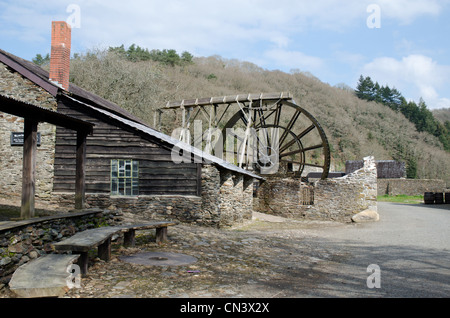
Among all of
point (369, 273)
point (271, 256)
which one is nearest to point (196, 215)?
point (271, 256)

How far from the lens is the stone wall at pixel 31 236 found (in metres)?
5.26

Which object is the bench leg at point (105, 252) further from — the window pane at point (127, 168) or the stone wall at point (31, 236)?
the window pane at point (127, 168)

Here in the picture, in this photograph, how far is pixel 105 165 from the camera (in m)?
12.5

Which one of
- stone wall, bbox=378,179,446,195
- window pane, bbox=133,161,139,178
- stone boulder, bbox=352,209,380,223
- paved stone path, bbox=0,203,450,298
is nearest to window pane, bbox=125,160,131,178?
window pane, bbox=133,161,139,178

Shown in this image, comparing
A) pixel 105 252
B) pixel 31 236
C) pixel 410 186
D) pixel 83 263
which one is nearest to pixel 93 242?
pixel 83 263

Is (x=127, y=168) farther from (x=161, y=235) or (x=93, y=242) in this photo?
(x=93, y=242)

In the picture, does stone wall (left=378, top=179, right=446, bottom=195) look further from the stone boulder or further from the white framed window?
the white framed window

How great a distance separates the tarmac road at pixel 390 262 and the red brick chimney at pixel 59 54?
10.2m

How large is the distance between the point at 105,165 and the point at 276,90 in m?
54.2

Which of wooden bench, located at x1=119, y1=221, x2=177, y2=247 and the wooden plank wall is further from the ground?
the wooden plank wall

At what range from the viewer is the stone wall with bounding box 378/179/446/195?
38.8m

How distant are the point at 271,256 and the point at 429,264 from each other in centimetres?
307

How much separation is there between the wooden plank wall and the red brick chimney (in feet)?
3.34
